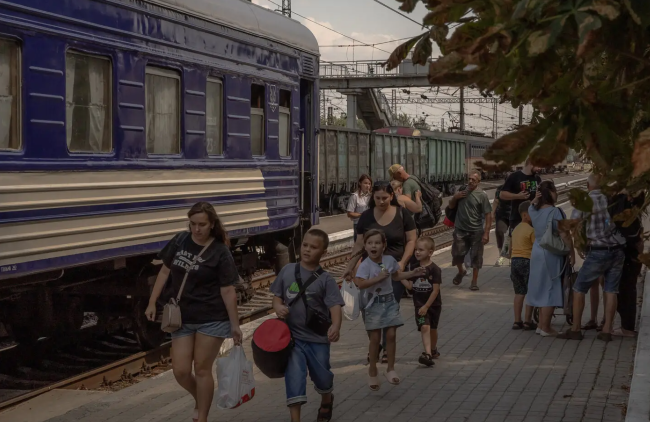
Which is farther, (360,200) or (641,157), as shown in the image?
(360,200)

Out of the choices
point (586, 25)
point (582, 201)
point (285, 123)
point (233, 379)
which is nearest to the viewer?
point (586, 25)

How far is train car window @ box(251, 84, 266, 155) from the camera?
Answer: 37.8ft

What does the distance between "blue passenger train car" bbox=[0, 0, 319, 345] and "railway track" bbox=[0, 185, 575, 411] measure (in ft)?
1.34

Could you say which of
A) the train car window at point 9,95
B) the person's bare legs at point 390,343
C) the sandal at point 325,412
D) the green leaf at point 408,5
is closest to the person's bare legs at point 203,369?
the sandal at point 325,412

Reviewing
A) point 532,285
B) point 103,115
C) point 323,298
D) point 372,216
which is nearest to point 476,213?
point 532,285

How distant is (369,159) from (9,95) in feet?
105

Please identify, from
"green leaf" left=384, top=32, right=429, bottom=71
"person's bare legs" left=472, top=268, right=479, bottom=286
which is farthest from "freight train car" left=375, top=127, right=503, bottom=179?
"green leaf" left=384, top=32, right=429, bottom=71

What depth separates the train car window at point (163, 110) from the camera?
9.31 metres

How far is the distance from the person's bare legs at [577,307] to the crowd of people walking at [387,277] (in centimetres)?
1

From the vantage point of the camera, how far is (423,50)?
3615 mm

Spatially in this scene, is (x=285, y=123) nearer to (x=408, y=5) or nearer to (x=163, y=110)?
(x=163, y=110)

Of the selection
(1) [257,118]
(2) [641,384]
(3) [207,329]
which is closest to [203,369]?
(3) [207,329]

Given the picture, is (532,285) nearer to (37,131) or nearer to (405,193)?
(405,193)

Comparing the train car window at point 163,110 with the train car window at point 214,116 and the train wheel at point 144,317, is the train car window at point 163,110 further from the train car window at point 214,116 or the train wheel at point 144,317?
the train wheel at point 144,317
